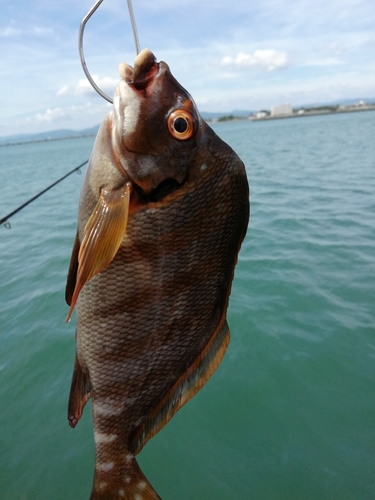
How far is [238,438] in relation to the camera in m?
4.06

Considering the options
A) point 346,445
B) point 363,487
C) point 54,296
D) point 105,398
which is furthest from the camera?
point 54,296

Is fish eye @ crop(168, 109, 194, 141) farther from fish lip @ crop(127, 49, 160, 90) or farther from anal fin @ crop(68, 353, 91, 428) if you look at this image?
anal fin @ crop(68, 353, 91, 428)

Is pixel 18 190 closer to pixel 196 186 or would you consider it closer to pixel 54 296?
pixel 54 296

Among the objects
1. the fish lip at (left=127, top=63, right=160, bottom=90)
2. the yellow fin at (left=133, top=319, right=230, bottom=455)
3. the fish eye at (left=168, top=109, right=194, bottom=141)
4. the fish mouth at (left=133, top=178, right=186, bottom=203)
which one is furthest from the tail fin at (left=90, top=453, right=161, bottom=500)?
the fish lip at (left=127, top=63, right=160, bottom=90)

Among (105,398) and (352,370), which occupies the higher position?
(105,398)

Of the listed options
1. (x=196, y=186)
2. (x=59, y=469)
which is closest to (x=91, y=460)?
(x=59, y=469)

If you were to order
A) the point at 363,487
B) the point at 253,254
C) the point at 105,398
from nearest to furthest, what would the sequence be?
the point at 105,398 → the point at 363,487 → the point at 253,254

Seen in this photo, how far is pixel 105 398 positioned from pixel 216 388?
10.8ft

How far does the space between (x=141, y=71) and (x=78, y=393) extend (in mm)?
1591

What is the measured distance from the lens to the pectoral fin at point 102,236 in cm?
134

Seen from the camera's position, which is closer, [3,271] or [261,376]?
[261,376]

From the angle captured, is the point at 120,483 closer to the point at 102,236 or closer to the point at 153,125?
the point at 102,236

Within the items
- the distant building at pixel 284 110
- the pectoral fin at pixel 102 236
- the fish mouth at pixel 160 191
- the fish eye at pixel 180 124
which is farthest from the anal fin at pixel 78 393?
the distant building at pixel 284 110

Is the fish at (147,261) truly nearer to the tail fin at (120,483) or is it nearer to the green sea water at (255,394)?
the tail fin at (120,483)
